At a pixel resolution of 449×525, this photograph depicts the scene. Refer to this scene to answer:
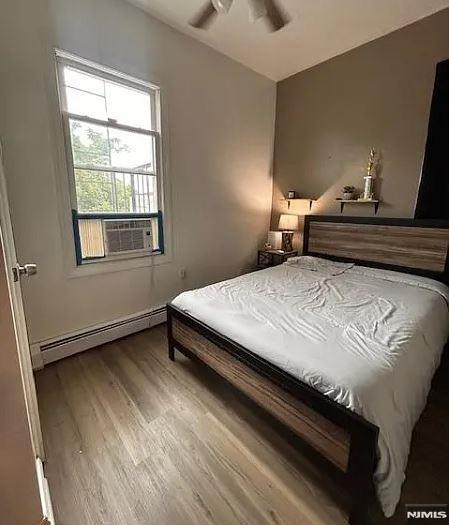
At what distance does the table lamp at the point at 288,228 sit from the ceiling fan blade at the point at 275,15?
2.13m

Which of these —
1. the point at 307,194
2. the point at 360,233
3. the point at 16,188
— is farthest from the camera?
the point at 307,194

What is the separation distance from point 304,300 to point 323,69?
9.79ft

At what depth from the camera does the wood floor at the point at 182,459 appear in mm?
1159

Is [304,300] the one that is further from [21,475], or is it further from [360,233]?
[21,475]

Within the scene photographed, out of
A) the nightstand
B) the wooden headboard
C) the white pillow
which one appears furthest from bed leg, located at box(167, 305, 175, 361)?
the wooden headboard

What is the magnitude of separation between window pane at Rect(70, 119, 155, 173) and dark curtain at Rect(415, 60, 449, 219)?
2.75 m

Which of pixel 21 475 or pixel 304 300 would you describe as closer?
pixel 21 475

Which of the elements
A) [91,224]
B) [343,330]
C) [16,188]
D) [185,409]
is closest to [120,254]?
[91,224]

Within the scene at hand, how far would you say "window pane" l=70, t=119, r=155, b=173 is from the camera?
7.24 feet

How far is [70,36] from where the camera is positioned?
2.01 m

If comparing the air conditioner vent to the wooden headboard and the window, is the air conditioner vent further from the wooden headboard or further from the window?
the wooden headboard

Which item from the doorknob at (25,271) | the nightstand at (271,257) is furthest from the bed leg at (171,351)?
the nightstand at (271,257)

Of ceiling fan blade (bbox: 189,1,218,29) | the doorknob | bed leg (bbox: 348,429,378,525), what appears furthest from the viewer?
ceiling fan blade (bbox: 189,1,218,29)

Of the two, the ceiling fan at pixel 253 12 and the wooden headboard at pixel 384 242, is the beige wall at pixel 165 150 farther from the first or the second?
the wooden headboard at pixel 384 242
